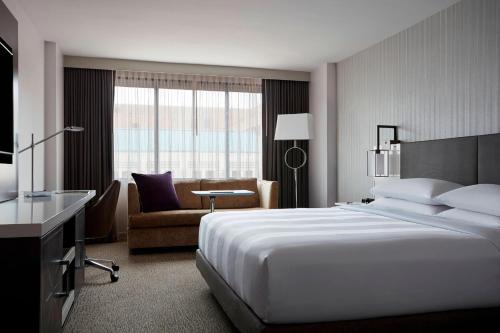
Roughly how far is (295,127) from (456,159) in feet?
7.75

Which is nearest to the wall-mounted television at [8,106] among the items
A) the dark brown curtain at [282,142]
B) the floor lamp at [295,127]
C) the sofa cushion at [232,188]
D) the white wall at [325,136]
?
the sofa cushion at [232,188]

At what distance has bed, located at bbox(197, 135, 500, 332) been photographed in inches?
71.1

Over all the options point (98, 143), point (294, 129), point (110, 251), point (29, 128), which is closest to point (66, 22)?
point (29, 128)

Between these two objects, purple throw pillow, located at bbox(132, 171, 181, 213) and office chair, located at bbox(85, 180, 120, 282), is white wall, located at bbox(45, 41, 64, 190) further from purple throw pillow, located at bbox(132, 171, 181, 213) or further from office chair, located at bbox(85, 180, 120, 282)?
office chair, located at bbox(85, 180, 120, 282)

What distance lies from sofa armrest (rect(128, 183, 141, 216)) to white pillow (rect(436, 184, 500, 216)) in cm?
324

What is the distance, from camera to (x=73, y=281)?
2.67m

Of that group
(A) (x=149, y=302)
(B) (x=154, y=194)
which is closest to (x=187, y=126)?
(B) (x=154, y=194)

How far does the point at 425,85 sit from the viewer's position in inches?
161

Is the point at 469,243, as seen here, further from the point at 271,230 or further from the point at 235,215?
the point at 235,215

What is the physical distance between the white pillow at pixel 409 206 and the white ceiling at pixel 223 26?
1742 mm

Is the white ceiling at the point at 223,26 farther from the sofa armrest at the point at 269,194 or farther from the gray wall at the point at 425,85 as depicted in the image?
the sofa armrest at the point at 269,194

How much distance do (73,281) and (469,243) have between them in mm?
2312

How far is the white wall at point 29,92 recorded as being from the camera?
3779 millimetres

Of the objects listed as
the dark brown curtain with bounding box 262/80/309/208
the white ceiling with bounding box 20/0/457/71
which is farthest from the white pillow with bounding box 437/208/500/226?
the dark brown curtain with bounding box 262/80/309/208
